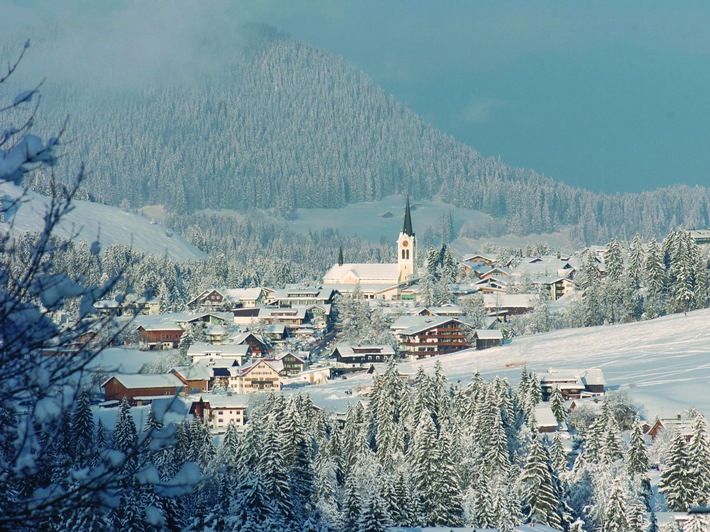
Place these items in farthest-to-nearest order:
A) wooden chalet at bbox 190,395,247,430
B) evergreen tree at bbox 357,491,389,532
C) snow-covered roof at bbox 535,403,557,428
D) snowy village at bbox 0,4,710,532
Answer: wooden chalet at bbox 190,395,247,430 < snow-covered roof at bbox 535,403,557,428 < evergreen tree at bbox 357,491,389,532 < snowy village at bbox 0,4,710,532

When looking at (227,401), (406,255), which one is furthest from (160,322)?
(406,255)

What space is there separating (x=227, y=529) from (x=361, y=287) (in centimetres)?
7771

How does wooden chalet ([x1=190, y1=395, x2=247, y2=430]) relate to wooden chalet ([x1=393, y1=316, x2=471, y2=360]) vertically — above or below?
below

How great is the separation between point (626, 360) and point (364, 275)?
5464cm

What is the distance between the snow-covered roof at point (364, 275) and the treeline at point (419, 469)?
62.6 m

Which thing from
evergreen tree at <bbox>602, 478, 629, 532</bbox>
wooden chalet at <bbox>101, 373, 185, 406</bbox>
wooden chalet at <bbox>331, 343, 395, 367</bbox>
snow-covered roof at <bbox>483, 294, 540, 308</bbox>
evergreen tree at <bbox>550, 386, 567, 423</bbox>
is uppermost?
snow-covered roof at <bbox>483, 294, 540, 308</bbox>

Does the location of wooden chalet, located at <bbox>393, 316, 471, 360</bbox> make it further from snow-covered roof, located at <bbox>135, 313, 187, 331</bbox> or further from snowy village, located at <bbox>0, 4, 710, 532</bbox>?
snow-covered roof, located at <bbox>135, 313, 187, 331</bbox>

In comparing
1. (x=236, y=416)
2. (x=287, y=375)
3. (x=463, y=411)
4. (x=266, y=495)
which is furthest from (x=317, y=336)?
(x=266, y=495)

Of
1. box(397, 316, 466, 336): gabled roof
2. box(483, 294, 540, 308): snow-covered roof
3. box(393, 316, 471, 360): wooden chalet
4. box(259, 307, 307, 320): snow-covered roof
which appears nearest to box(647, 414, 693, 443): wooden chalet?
box(393, 316, 471, 360): wooden chalet

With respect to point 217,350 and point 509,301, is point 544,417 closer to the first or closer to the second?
point 217,350

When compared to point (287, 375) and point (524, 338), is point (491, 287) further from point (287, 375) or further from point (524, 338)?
point (287, 375)

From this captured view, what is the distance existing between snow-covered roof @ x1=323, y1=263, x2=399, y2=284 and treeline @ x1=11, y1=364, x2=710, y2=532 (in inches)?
2463

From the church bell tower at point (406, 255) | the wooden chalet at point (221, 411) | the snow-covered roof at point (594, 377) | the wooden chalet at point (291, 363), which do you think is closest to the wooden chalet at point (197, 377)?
the wooden chalet at point (291, 363)

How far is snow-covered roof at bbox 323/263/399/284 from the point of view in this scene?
110 m
